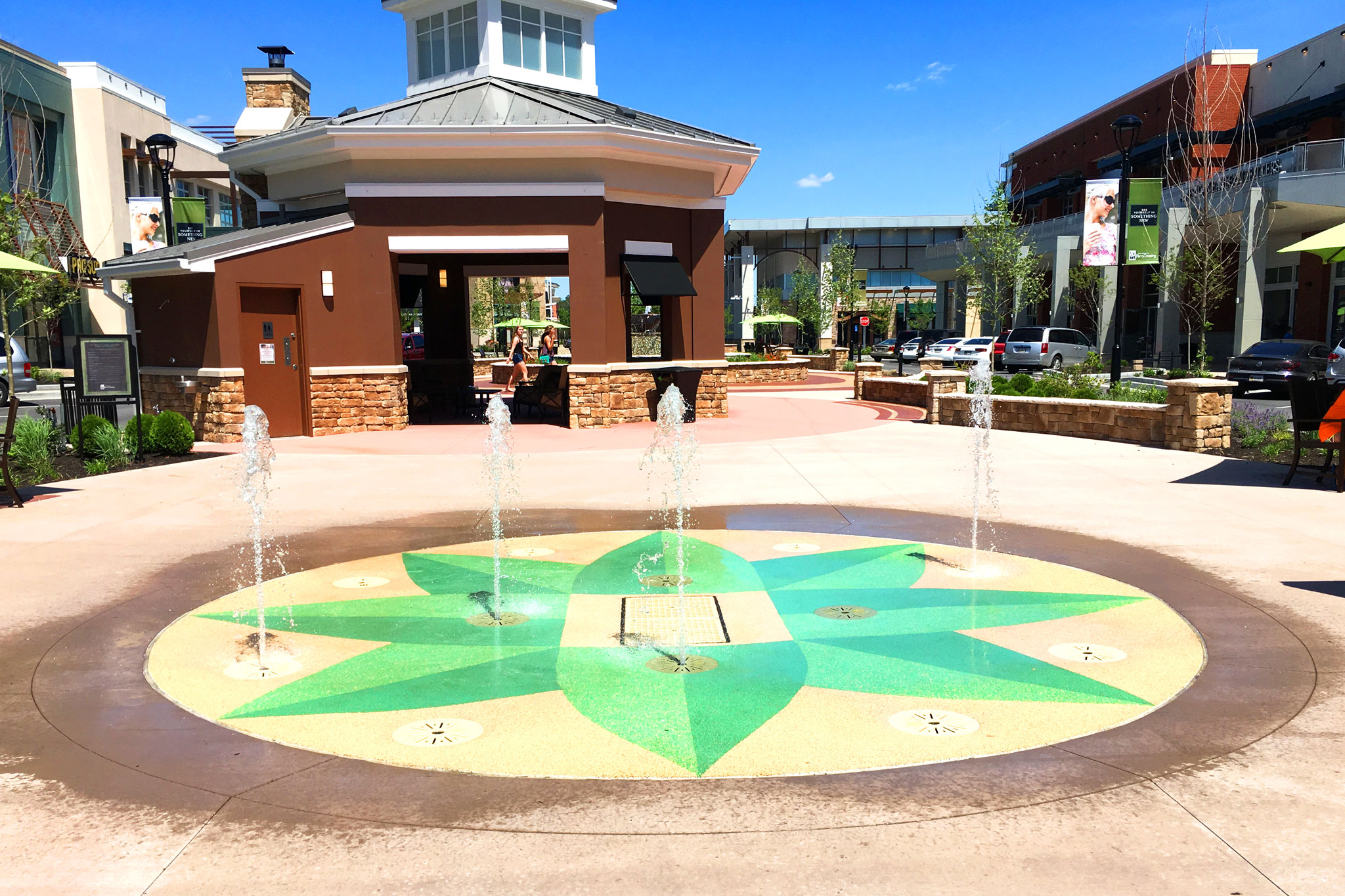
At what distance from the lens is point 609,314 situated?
18844 mm

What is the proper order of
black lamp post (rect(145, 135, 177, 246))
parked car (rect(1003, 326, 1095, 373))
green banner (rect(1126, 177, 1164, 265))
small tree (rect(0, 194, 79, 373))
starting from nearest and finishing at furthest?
black lamp post (rect(145, 135, 177, 246)) → green banner (rect(1126, 177, 1164, 265)) → small tree (rect(0, 194, 79, 373)) → parked car (rect(1003, 326, 1095, 373))

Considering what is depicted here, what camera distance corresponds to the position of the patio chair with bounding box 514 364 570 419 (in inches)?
767

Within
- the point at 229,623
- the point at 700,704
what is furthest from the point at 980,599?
the point at 229,623

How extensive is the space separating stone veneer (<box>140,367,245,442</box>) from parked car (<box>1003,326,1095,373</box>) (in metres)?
29.4

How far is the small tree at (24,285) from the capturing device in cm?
2581

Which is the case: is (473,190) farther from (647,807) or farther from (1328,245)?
(647,807)

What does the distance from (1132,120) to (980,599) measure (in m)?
18.3

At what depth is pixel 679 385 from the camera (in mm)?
19344

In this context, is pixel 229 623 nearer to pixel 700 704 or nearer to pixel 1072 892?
pixel 700 704

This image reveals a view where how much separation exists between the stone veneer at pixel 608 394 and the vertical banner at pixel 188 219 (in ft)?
42.5

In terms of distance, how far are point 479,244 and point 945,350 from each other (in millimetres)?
33484

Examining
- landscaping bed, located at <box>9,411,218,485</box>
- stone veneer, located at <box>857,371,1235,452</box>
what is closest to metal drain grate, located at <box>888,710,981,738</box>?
stone veneer, located at <box>857,371,1235,452</box>

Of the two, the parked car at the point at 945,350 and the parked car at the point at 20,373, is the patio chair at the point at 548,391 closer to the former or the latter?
the parked car at the point at 20,373

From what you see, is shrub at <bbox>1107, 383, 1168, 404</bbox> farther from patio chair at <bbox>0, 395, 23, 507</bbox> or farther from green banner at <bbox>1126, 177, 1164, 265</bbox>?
patio chair at <bbox>0, 395, 23, 507</bbox>
